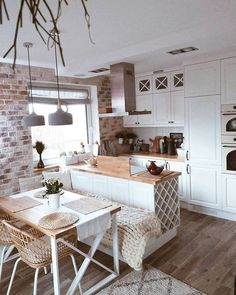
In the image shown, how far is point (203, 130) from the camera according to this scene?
3908 mm

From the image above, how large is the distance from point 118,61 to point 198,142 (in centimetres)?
174

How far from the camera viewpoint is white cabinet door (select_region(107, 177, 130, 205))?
135 inches

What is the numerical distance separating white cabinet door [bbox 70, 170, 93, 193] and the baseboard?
5.52ft

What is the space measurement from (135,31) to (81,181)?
2400 mm

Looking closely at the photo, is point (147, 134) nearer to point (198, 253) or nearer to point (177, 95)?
point (177, 95)

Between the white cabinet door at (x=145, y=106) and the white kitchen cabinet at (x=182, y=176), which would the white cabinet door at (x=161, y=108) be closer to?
the white cabinet door at (x=145, y=106)

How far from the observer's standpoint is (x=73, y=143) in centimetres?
486

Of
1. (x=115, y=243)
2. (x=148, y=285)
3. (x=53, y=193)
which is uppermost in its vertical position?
(x=53, y=193)

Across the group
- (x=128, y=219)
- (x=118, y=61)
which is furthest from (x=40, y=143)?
(x=128, y=219)

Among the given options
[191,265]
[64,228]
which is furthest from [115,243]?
[191,265]

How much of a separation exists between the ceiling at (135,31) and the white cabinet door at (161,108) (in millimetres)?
1112

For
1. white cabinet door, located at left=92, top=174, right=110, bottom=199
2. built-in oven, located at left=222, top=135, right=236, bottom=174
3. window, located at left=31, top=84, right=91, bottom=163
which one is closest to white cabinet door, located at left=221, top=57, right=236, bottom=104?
built-in oven, located at left=222, top=135, right=236, bottom=174

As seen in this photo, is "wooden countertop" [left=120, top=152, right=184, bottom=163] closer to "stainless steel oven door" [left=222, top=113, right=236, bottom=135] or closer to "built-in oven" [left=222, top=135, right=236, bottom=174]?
"built-in oven" [left=222, top=135, right=236, bottom=174]

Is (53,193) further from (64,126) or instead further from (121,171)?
(64,126)
